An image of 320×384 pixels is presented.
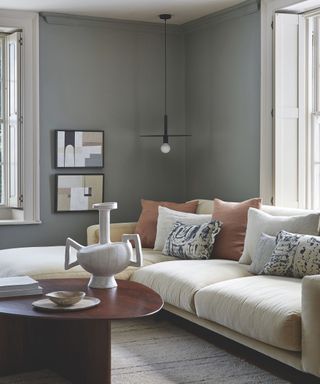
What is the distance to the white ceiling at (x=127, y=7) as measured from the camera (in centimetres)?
564

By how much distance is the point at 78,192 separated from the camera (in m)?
6.20

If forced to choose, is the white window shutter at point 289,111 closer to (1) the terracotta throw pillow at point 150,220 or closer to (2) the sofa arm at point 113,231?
(1) the terracotta throw pillow at point 150,220

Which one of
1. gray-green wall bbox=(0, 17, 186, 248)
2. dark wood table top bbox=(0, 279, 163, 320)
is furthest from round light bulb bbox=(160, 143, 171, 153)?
dark wood table top bbox=(0, 279, 163, 320)

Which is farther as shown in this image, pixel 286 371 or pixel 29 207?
pixel 29 207

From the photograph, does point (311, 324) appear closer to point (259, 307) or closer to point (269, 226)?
point (259, 307)

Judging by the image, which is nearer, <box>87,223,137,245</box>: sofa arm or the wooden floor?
the wooden floor

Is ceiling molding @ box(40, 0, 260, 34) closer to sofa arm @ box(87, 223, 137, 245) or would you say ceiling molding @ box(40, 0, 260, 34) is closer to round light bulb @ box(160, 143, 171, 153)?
round light bulb @ box(160, 143, 171, 153)

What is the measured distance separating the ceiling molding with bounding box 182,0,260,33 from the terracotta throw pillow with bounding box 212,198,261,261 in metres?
1.65

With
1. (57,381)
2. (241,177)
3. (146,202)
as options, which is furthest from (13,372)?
(241,177)

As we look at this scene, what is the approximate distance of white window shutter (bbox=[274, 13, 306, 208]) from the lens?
526 cm

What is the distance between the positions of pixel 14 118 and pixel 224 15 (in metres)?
2.04

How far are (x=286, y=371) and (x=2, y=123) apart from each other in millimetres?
3527

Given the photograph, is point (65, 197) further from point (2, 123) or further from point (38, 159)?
point (2, 123)

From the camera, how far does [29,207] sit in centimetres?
603
